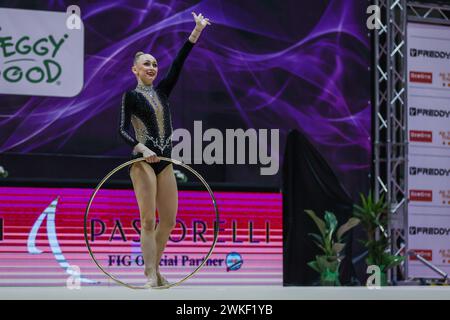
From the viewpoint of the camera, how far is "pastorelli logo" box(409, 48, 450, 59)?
11344 mm

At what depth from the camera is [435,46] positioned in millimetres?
11484

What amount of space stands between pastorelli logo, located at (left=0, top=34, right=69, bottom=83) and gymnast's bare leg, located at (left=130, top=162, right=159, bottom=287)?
422 cm

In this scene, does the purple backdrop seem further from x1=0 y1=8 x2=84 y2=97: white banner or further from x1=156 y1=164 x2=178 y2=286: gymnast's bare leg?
x1=156 y1=164 x2=178 y2=286: gymnast's bare leg

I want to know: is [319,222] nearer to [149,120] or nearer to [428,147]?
[428,147]

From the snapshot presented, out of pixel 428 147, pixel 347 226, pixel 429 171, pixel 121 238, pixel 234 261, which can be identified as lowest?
pixel 234 261

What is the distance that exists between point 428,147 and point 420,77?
95 cm

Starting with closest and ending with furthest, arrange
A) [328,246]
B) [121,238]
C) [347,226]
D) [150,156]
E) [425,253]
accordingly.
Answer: [150,156]
[121,238]
[328,246]
[347,226]
[425,253]

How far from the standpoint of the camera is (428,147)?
37.3ft

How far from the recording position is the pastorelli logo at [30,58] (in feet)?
30.9

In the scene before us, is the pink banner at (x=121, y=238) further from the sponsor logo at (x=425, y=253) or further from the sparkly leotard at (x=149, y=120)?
the sparkly leotard at (x=149, y=120)

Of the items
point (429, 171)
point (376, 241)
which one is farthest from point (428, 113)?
point (376, 241)

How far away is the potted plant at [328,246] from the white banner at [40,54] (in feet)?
10.4
